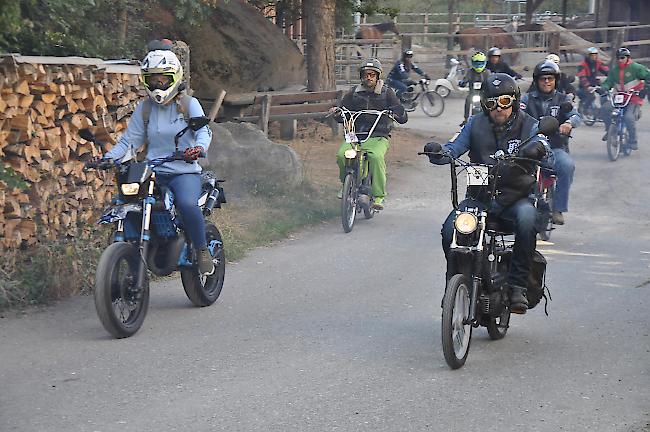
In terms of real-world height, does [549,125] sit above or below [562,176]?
above

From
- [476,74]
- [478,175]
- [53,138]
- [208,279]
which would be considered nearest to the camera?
[478,175]

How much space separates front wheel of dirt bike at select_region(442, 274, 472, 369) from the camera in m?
6.88

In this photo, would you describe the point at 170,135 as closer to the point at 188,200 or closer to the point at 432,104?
the point at 188,200

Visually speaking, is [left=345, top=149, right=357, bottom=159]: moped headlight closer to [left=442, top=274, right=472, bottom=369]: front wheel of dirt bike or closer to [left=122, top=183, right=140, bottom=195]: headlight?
[left=122, top=183, right=140, bottom=195]: headlight

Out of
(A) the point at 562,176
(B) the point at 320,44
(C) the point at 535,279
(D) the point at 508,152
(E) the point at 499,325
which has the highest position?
(B) the point at 320,44

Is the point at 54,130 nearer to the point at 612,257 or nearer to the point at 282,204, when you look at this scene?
the point at 282,204

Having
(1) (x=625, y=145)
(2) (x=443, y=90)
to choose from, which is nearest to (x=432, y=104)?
(2) (x=443, y=90)

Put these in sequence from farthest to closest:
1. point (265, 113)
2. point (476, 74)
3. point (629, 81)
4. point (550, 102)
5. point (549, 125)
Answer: point (476, 74)
point (629, 81)
point (265, 113)
point (550, 102)
point (549, 125)

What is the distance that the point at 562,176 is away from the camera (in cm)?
1307

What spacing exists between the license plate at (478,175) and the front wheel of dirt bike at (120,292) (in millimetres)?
2350

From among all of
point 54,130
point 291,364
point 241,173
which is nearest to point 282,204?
point 241,173

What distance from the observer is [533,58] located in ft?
127

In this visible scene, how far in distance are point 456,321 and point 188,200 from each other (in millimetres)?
2383

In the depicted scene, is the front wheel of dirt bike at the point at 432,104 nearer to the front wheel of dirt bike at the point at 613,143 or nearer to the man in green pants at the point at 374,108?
the front wheel of dirt bike at the point at 613,143
